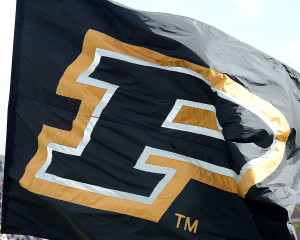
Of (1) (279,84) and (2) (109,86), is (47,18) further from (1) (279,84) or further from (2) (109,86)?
(1) (279,84)

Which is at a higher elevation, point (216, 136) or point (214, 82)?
point (214, 82)

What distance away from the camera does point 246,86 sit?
15.3ft

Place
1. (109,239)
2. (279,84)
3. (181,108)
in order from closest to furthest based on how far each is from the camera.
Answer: (109,239) < (181,108) < (279,84)

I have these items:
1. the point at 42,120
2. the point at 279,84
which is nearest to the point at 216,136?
the point at 279,84

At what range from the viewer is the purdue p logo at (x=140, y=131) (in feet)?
14.4

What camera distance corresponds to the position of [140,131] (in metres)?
4.51

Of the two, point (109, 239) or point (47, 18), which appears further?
point (47, 18)

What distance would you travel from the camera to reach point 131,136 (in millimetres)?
4508

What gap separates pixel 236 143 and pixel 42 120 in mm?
1674

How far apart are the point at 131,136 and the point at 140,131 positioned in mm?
90

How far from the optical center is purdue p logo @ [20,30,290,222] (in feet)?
14.4

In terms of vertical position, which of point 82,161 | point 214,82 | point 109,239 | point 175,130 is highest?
point 214,82

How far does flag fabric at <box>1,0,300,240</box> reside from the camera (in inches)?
171

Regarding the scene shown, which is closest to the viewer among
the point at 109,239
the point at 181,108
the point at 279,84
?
the point at 109,239
